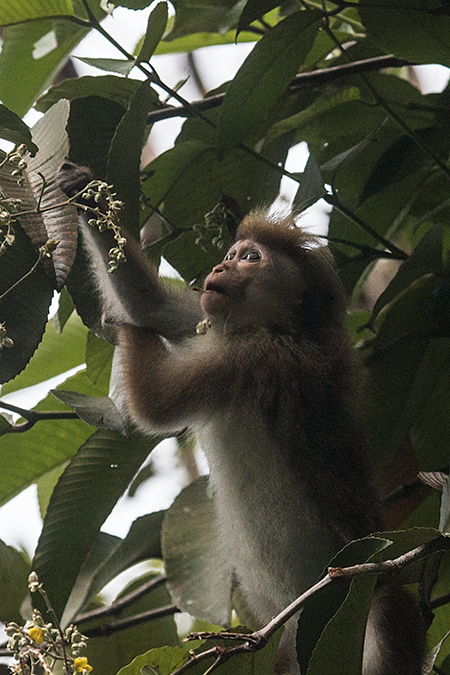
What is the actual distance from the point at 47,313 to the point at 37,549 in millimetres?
1016

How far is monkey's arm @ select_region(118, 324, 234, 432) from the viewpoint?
10.2ft

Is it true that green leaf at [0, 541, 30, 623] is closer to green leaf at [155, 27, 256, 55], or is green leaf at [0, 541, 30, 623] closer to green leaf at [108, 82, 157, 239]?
green leaf at [108, 82, 157, 239]

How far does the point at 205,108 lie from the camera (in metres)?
3.53

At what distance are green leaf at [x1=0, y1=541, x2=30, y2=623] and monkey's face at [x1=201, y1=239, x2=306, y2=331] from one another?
1.24m

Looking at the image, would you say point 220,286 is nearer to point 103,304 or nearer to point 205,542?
point 103,304

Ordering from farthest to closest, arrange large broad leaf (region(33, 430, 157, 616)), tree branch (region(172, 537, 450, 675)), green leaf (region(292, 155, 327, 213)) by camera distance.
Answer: large broad leaf (region(33, 430, 157, 616))
green leaf (region(292, 155, 327, 213))
tree branch (region(172, 537, 450, 675))

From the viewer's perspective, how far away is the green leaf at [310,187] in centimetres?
278

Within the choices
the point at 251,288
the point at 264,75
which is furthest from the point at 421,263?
the point at 264,75

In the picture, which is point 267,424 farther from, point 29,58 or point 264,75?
point 29,58

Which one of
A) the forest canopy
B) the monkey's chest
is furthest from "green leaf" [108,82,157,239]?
the monkey's chest

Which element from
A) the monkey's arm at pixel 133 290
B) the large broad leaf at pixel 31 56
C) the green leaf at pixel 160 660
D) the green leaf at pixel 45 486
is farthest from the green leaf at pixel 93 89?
the green leaf at pixel 160 660

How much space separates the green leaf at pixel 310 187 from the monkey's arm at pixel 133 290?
704mm

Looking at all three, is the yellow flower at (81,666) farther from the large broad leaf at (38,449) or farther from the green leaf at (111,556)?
the large broad leaf at (38,449)

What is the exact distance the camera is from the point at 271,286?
3.53m
